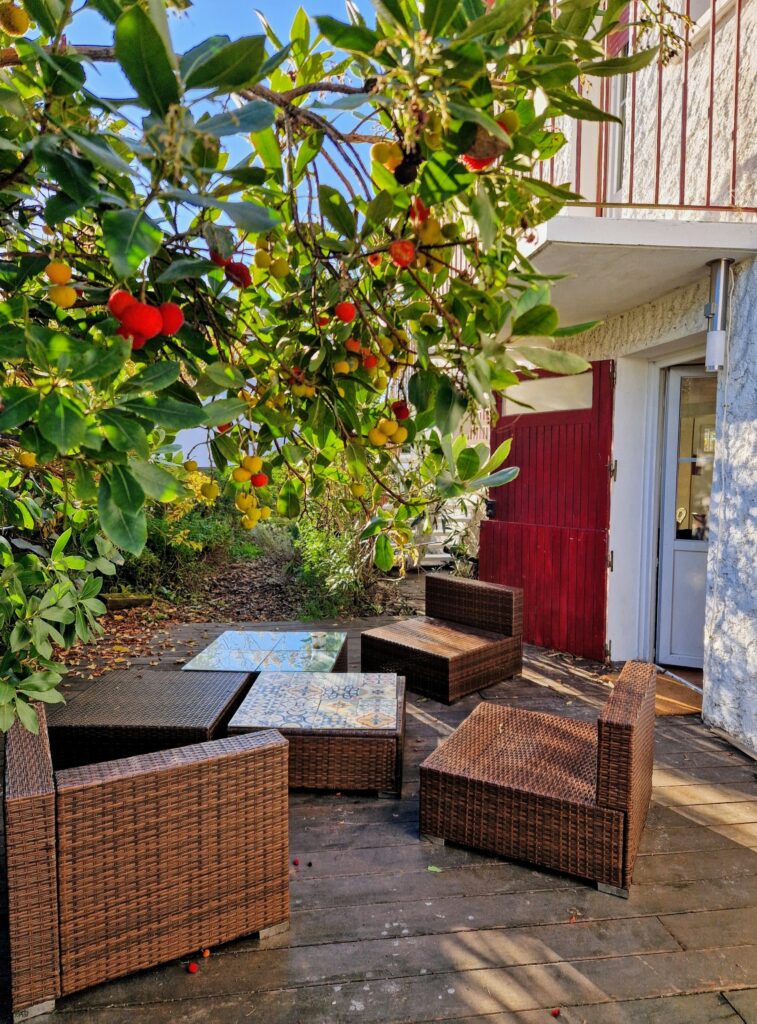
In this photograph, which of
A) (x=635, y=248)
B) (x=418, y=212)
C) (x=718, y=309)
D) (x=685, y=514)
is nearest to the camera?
(x=418, y=212)

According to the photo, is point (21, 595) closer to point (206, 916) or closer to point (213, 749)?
point (213, 749)

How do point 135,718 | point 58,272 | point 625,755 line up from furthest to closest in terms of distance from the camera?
point 135,718
point 625,755
point 58,272

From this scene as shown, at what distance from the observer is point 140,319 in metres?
0.77

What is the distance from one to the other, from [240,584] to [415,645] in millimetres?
3789

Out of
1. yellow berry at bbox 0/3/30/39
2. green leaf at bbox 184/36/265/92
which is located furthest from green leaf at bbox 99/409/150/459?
yellow berry at bbox 0/3/30/39

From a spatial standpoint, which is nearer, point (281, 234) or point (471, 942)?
point (281, 234)

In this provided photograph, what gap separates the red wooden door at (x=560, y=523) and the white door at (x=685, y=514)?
0.37 m

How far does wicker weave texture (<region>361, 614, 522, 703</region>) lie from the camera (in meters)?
3.79

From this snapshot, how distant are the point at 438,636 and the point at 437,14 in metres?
3.72

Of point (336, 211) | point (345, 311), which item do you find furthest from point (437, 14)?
point (345, 311)

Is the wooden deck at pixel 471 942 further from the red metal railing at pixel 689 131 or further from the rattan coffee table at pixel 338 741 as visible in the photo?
the red metal railing at pixel 689 131

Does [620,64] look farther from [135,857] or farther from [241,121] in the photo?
[135,857]

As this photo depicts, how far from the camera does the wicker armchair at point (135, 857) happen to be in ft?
5.07

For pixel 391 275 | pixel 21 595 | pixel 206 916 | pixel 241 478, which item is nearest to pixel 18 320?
pixel 241 478
